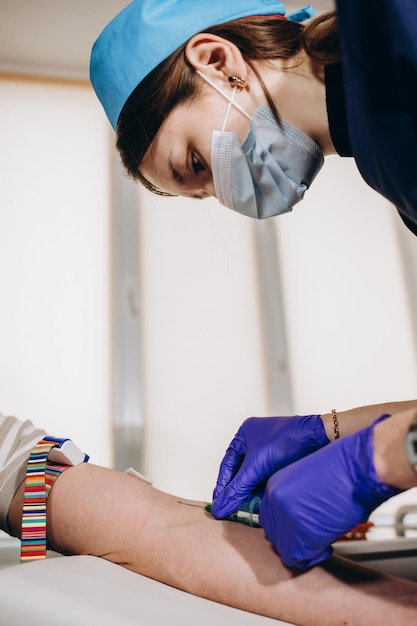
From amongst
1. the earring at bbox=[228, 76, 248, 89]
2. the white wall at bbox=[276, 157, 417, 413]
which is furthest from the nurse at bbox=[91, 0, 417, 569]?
the white wall at bbox=[276, 157, 417, 413]

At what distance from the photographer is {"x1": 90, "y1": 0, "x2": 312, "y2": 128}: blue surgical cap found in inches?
42.3

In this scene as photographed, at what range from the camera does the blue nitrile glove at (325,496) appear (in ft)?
2.24

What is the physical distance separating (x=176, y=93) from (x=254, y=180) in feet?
0.79

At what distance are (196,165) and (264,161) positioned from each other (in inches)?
5.8

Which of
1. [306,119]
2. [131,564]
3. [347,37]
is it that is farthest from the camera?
[306,119]

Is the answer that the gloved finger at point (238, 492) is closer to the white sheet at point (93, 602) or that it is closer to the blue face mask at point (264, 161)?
the white sheet at point (93, 602)

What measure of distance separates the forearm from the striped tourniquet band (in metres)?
0.54

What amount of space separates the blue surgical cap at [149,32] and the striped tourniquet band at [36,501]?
28.7 inches

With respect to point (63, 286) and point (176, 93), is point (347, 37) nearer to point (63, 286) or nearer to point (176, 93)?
point (176, 93)

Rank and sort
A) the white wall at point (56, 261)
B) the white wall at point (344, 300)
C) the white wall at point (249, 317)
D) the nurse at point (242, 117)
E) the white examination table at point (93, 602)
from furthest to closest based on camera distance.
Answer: the white wall at point (344, 300) → the white wall at point (249, 317) → the white wall at point (56, 261) → the nurse at point (242, 117) → the white examination table at point (93, 602)

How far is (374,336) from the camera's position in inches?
115

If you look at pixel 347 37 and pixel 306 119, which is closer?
pixel 347 37

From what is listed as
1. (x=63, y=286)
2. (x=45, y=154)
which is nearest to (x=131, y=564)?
(x=63, y=286)

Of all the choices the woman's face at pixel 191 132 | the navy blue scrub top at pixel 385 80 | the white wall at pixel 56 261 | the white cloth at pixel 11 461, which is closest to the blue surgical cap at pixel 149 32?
the woman's face at pixel 191 132
